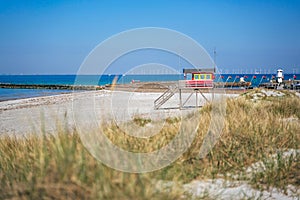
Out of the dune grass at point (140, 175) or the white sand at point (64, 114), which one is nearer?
the dune grass at point (140, 175)

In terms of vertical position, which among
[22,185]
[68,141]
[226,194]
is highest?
[68,141]

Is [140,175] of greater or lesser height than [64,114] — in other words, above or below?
below

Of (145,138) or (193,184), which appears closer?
(193,184)

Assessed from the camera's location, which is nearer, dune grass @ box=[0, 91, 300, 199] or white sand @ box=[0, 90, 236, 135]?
dune grass @ box=[0, 91, 300, 199]

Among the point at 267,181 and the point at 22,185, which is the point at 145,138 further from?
the point at 22,185

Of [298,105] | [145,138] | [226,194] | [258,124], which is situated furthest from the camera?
[298,105]

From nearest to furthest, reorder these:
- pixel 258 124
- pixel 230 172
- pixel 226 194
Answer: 1. pixel 226 194
2. pixel 230 172
3. pixel 258 124

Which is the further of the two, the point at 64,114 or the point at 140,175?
the point at 64,114

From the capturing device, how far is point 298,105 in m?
11.2

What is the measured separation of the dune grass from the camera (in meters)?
2.81

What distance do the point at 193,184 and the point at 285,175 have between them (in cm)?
137

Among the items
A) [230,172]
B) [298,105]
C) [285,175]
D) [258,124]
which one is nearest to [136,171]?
[230,172]

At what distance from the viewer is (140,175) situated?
3115 mm

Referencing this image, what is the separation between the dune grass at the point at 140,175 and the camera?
110 inches
